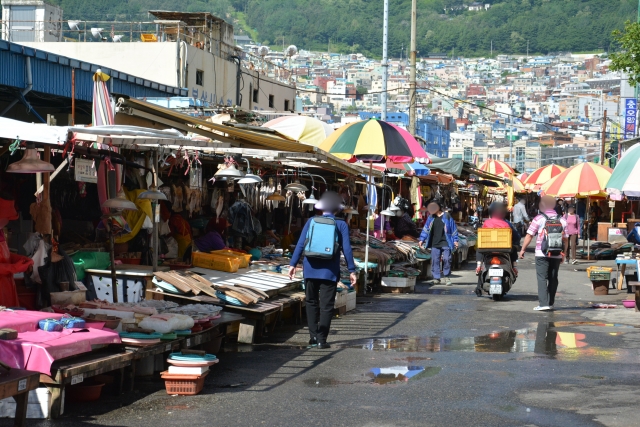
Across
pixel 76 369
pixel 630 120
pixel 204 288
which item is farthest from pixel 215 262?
pixel 630 120

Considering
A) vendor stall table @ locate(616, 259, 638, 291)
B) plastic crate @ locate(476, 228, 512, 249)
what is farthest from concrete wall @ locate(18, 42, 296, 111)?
plastic crate @ locate(476, 228, 512, 249)

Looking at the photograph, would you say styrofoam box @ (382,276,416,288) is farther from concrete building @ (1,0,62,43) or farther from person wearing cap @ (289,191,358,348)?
concrete building @ (1,0,62,43)

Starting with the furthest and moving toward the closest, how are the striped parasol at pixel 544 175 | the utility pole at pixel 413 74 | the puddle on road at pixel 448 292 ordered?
the striped parasol at pixel 544 175 → the utility pole at pixel 413 74 → the puddle on road at pixel 448 292

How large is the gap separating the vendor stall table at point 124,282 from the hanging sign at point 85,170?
58.6 inches

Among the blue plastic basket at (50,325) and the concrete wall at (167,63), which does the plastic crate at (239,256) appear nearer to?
the blue plastic basket at (50,325)

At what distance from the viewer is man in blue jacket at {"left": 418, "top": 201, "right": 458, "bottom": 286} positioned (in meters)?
21.2

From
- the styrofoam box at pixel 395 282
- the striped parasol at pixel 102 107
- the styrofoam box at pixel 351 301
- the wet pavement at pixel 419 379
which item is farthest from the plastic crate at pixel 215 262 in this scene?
the styrofoam box at pixel 395 282

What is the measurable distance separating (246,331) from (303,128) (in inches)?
292

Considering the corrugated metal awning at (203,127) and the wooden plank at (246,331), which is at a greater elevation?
the corrugated metal awning at (203,127)

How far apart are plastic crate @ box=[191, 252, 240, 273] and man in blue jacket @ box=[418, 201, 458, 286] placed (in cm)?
795

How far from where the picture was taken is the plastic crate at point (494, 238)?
17688 millimetres

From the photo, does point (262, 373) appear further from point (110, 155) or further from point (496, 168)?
point (496, 168)

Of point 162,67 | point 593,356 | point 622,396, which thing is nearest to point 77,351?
point 622,396

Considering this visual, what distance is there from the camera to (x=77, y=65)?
818 inches
